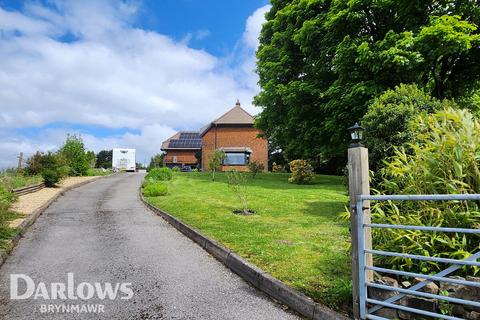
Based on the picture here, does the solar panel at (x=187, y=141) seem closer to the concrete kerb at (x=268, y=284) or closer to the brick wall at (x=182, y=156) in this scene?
the brick wall at (x=182, y=156)

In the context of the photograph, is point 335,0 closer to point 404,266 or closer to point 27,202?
point 404,266

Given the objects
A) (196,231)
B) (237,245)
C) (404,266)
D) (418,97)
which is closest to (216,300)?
(237,245)

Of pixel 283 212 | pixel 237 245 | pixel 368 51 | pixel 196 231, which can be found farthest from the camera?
pixel 368 51

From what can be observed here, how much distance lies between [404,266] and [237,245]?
3029 millimetres

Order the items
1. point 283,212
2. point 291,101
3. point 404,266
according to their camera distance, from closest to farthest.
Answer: point 404,266 < point 283,212 < point 291,101

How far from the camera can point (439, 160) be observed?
399 cm

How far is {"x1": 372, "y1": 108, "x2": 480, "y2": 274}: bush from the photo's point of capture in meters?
3.43

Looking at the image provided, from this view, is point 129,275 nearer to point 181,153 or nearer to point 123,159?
point 123,159

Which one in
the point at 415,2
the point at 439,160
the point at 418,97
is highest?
the point at 415,2

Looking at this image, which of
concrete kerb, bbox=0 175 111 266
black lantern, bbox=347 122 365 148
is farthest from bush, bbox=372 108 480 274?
concrete kerb, bbox=0 175 111 266

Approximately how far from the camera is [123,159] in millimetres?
49375

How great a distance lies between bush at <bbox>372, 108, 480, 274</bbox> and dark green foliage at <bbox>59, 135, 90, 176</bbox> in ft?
95.0

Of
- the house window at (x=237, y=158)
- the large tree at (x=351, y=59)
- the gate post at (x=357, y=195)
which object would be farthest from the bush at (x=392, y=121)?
the house window at (x=237, y=158)

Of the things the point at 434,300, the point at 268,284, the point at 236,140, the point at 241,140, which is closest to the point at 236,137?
the point at 236,140
